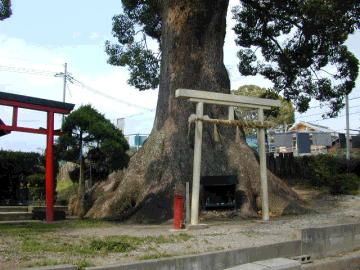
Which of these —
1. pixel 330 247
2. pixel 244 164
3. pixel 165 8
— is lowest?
pixel 330 247

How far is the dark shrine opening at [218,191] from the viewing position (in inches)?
512

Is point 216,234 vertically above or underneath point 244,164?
underneath

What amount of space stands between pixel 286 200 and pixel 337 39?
7.61 m

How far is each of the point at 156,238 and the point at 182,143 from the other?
19.1 feet

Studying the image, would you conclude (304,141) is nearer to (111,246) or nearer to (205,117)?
(205,117)

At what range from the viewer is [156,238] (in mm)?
9234

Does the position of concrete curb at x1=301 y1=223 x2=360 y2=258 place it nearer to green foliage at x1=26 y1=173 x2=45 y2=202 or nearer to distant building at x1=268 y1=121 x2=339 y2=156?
green foliage at x1=26 y1=173 x2=45 y2=202

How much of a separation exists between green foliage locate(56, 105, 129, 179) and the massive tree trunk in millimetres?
625

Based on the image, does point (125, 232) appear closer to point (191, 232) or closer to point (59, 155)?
point (191, 232)

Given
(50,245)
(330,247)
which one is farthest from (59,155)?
(330,247)

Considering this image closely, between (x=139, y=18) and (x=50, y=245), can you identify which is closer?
(x=50, y=245)

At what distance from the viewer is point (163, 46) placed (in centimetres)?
1641

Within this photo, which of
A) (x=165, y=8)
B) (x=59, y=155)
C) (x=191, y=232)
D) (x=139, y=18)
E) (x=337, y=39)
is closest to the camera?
(x=191, y=232)

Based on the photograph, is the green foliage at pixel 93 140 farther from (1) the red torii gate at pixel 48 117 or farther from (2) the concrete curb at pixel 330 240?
(2) the concrete curb at pixel 330 240
